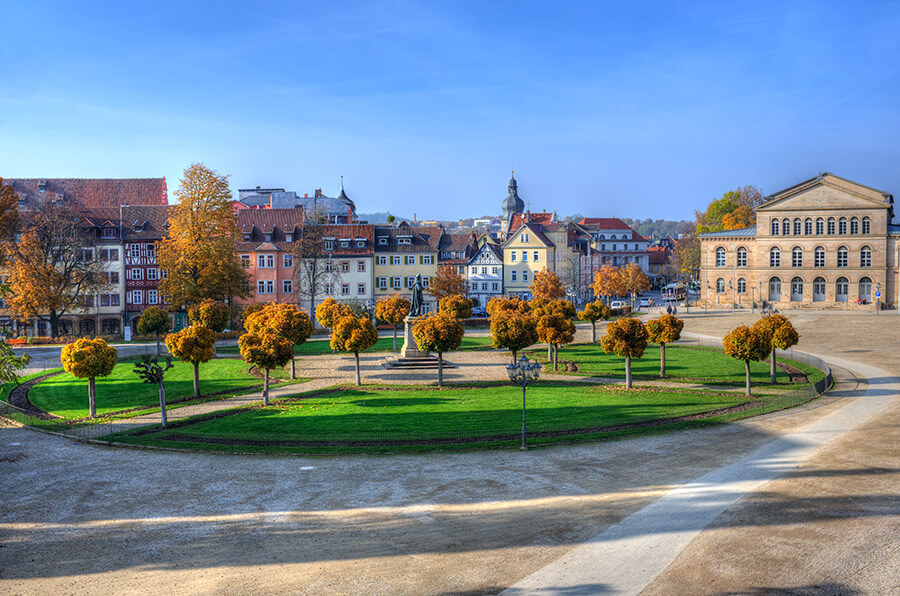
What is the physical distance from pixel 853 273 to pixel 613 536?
8212 cm

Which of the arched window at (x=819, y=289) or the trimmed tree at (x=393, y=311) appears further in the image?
the arched window at (x=819, y=289)

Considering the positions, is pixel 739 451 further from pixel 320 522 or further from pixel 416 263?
pixel 416 263

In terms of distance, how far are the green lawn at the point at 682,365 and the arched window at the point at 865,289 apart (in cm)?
4474

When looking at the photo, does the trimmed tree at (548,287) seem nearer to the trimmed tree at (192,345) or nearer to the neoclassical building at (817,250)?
the neoclassical building at (817,250)

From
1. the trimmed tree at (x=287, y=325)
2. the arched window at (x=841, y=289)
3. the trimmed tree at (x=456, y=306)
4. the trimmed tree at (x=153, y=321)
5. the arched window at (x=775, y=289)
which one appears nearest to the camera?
the trimmed tree at (x=287, y=325)

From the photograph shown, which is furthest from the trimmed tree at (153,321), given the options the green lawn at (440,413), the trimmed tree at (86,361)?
the green lawn at (440,413)

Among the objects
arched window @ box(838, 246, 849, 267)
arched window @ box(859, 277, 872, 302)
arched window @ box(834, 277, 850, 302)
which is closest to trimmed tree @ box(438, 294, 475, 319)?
arched window @ box(834, 277, 850, 302)

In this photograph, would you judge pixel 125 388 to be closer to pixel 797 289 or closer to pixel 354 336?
pixel 354 336

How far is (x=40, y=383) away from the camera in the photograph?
Answer: 4338cm

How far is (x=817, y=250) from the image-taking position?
87562 mm

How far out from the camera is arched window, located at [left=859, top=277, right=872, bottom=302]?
85.6 meters

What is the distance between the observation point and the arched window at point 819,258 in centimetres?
8744

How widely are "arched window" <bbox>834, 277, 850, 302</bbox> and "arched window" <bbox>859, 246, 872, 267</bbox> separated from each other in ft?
8.68

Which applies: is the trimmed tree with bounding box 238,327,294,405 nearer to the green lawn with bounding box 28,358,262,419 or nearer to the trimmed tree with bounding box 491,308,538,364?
the green lawn with bounding box 28,358,262,419
